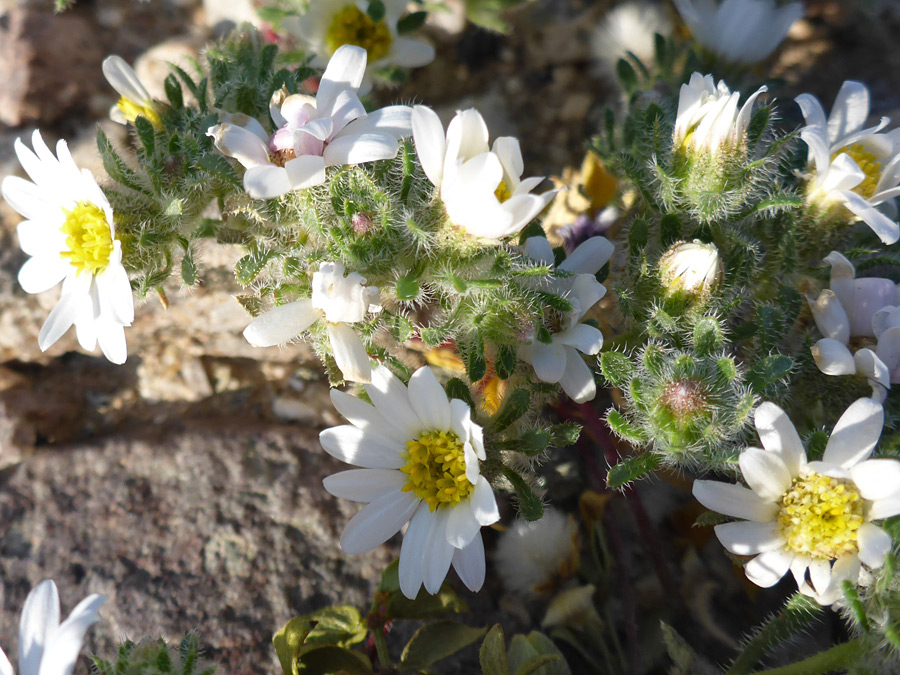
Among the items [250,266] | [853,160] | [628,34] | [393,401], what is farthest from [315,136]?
[628,34]

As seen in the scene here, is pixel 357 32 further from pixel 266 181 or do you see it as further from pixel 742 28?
pixel 742 28

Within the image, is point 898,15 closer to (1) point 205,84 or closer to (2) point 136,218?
(1) point 205,84

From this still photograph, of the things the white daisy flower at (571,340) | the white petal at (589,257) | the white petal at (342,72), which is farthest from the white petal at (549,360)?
the white petal at (342,72)

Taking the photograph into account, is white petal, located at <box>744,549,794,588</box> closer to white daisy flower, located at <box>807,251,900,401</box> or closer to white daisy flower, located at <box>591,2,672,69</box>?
white daisy flower, located at <box>807,251,900,401</box>

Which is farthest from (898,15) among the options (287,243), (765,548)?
(287,243)

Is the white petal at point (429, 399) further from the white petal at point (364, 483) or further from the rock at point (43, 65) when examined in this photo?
the rock at point (43, 65)
